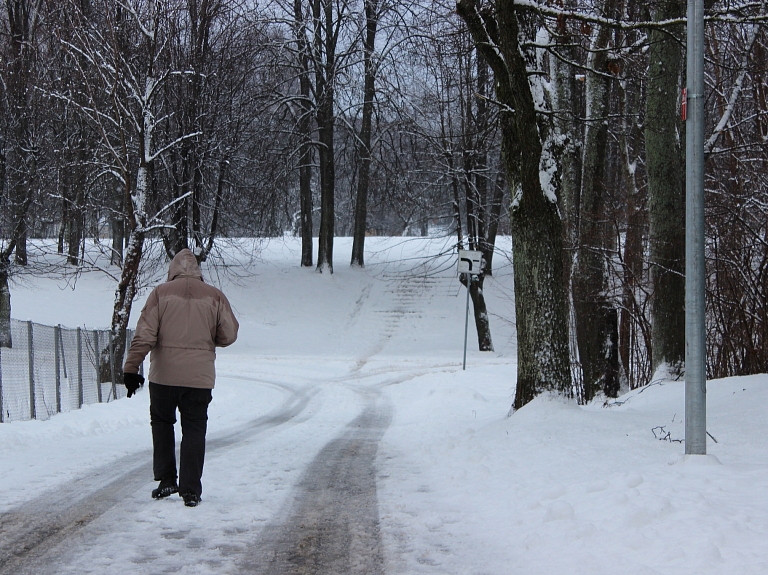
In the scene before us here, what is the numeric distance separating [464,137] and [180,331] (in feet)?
55.6

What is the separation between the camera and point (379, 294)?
35.1 metres

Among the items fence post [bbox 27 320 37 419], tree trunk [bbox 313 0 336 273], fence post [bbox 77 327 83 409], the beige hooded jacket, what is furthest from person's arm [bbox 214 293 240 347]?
tree trunk [bbox 313 0 336 273]

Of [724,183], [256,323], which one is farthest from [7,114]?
[724,183]

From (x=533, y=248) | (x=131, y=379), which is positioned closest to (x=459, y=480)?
(x=131, y=379)

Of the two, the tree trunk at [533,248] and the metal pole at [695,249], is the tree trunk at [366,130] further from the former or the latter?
the metal pole at [695,249]

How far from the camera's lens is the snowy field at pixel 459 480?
4680mm

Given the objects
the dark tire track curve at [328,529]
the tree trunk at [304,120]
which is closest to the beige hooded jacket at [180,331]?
the dark tire track curve at [328,529]

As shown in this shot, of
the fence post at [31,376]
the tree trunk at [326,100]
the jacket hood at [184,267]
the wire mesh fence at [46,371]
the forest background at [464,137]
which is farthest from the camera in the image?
the tree trunk at [326,100]

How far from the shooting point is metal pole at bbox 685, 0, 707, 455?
640 centimetres

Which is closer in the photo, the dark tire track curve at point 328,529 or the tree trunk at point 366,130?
the dark tire track curve at point 328,529

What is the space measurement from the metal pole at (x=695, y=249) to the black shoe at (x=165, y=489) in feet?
13.5

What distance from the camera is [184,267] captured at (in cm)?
663

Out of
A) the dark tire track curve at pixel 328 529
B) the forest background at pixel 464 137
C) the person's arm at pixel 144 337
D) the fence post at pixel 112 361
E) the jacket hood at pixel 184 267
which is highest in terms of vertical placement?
the forest background at pixel 464 137

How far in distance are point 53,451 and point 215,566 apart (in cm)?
500
